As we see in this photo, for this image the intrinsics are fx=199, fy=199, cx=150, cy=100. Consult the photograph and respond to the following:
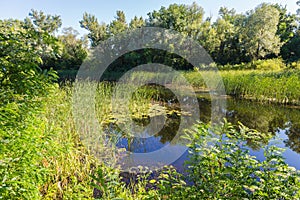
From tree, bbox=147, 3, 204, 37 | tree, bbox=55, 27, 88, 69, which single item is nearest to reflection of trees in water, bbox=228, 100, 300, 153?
tree, bbox=147, 3, 204, 37

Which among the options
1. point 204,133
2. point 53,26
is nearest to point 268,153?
point 204,133

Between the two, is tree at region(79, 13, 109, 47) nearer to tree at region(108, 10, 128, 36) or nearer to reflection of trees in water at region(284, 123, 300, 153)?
tree at region(108, 10, 128, 36)

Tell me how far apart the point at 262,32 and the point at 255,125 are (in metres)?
13.6

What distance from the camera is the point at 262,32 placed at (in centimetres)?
1523

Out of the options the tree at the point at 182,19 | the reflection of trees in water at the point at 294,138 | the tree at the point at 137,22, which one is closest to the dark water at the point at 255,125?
the reflection of trees in water at the point at 294,138

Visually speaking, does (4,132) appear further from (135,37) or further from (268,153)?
(135,37)

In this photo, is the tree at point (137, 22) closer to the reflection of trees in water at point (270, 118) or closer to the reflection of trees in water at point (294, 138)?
the reflection of trees in water at point (270, 118)

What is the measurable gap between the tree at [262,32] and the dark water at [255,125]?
1045cm

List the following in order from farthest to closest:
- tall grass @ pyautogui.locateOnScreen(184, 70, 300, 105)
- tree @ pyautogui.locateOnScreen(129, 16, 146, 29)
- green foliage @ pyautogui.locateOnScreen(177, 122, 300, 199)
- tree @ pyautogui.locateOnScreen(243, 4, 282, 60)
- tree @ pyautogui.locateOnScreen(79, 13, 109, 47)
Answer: tree @ pyautogui.locateOnScreen(79, 13, 109, 47) → tree @ pyautogui.locateOnScreen(129, 16, 146, 29) → tree @ pyautogui.locateOnScreen(243, 4, 282, 60) → tall grass @ pyautogui.locateOnScreen(184, 70, 300, 105) → green foliage @ pyautogui.locateOnScreen(177, 122, 300, 199)

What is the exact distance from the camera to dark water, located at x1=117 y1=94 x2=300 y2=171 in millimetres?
3273

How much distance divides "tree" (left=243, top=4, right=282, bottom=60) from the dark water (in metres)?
10.5

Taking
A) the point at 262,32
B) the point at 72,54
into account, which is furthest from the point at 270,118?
the point at 72,54

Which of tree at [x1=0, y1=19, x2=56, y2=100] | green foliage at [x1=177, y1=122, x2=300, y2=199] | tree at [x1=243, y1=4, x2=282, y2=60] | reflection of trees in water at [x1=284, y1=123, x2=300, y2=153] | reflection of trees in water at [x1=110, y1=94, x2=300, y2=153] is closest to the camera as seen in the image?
green foliage at [x1=177, y1=122, x2=300, y2=199]

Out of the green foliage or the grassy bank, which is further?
the grassy bank
